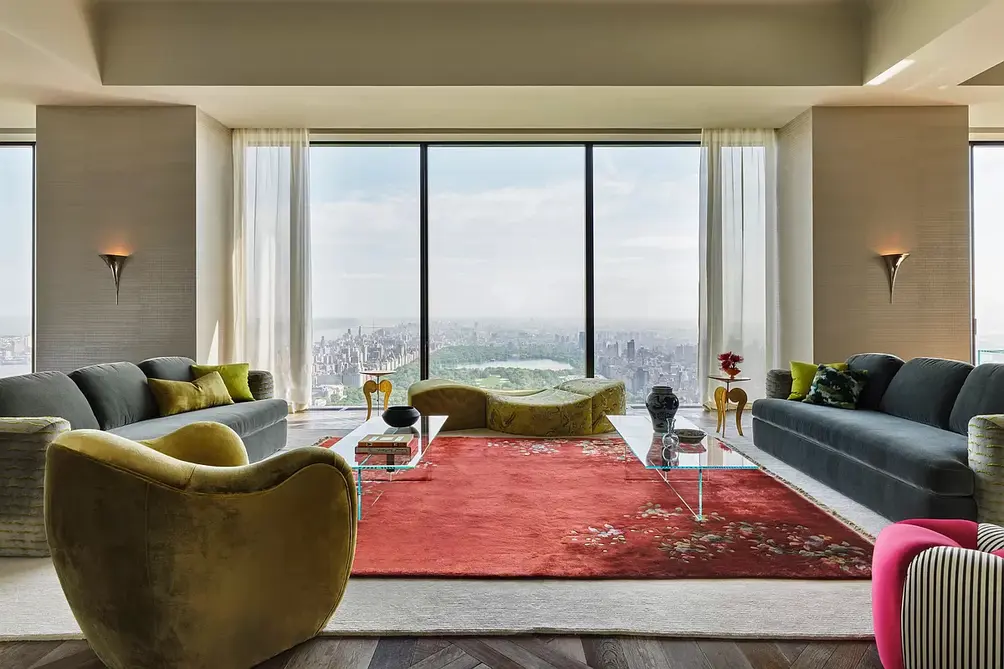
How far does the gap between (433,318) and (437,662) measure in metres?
5.32

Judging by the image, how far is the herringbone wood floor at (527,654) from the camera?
1.92m

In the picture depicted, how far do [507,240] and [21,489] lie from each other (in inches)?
203

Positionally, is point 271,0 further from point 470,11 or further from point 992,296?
point 992,296

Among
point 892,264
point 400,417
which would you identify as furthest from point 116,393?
point 892,264

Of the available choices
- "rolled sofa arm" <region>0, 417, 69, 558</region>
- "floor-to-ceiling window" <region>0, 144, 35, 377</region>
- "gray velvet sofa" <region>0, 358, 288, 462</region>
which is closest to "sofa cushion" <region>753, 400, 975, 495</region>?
"gray velvet sofa" <region>0, 358, 288, 462</region>

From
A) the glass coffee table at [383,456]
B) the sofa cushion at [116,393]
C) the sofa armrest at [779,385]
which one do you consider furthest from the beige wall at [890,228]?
the sofa cushion at [116,393]

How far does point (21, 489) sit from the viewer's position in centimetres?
280

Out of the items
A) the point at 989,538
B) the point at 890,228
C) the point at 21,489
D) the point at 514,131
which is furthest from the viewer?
the point at 514,131

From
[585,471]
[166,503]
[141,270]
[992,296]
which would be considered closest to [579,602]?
[166,503]

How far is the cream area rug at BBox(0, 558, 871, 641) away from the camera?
2.12m

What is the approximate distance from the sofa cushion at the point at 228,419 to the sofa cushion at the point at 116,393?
0.10m

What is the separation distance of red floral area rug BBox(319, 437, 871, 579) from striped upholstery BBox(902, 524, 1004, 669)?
85cm

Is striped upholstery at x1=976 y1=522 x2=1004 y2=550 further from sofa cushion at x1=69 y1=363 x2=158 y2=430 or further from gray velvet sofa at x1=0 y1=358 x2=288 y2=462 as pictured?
sofa cushion at x1=69 y1=363 x2=158 y2=430

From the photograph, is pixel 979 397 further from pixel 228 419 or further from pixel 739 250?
pixel 228 419
